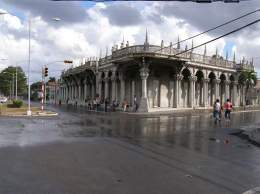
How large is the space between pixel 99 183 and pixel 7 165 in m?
2.93

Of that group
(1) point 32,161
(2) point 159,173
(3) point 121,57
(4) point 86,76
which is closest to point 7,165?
(1) point 32,161

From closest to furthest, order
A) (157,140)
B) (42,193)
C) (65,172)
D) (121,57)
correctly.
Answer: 1. (42,193)
2. (65,172)
3. (157,140)
4. (121,57)

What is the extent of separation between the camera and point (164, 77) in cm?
4853

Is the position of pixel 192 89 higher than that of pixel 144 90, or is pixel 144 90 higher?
pixel 192 89

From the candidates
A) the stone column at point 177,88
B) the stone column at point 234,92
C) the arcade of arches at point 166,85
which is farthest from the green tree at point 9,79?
the stone column at point 177,88

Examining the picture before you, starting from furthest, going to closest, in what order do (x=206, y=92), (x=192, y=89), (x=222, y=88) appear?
(x=222, y=88) < (x=206, y=92) < (x=192, y=89)

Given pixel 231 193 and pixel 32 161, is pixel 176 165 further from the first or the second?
pixel 32 161

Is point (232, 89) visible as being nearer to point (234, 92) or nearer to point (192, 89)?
point (234, 92)

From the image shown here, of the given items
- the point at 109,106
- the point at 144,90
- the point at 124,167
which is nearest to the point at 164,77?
the point at 144,90

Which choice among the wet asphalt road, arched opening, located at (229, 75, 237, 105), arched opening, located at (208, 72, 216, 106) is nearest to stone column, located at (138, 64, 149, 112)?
arched opening, located at (208, 72, 216, 106)

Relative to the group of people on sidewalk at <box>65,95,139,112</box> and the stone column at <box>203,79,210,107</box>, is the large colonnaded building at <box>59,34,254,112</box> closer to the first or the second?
the stone column at <box>203,79,210,107</box>

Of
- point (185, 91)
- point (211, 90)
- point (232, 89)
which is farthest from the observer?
point (232, 89)

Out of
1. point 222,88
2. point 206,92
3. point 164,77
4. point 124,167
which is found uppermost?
point 164,77

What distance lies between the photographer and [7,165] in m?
9.25
